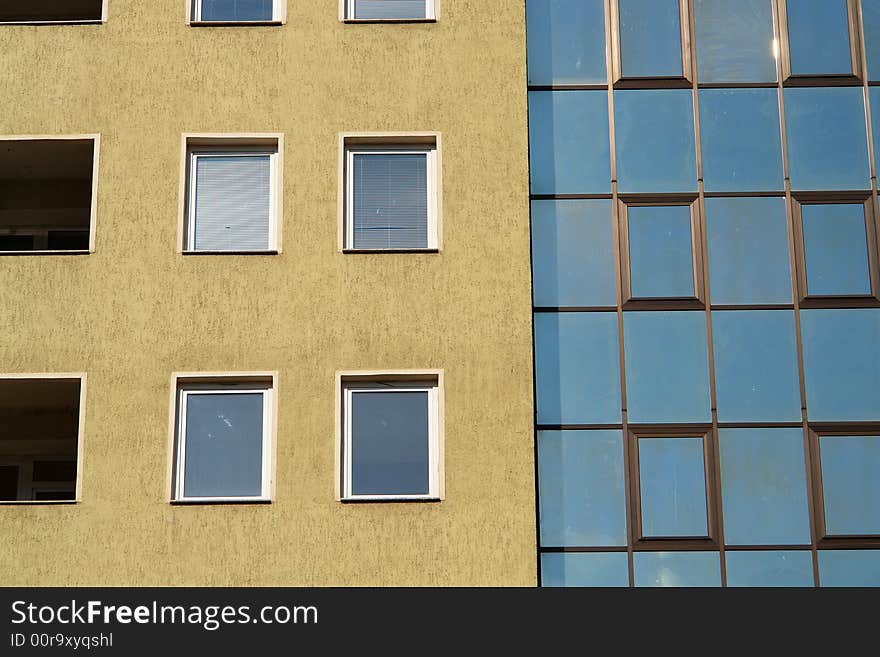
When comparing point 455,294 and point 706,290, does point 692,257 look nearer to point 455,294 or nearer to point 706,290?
point 706,290

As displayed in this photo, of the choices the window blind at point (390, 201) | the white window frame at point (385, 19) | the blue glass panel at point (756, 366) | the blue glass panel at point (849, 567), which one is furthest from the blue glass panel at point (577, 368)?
the white window frame at point (385, 19)

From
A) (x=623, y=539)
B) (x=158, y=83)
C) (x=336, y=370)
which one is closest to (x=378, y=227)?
(x=336, y=370)

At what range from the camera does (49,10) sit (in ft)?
63.4

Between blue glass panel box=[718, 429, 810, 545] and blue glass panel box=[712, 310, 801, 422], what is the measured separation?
0.21 m

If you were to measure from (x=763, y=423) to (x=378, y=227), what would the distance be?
14.3 feet

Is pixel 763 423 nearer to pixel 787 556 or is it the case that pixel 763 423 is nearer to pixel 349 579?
pixel 787 556

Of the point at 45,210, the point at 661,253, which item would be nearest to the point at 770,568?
the point at 661,253

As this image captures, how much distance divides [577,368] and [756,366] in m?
1.79

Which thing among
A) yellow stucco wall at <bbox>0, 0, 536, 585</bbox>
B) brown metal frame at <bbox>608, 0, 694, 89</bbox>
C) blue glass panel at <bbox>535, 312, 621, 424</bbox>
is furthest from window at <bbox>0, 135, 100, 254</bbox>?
brown metal frame at <bbox>608, 0, 694, 89</bbox>

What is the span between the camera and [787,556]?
599 inches

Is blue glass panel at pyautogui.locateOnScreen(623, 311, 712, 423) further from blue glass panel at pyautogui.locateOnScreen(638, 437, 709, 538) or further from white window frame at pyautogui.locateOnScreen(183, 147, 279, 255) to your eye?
white window frame at pyautogui.locateOnScreen(183, 147, 279, 255)

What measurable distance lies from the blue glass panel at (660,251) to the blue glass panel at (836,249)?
1.23m

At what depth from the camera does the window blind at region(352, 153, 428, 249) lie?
16.0 metres
